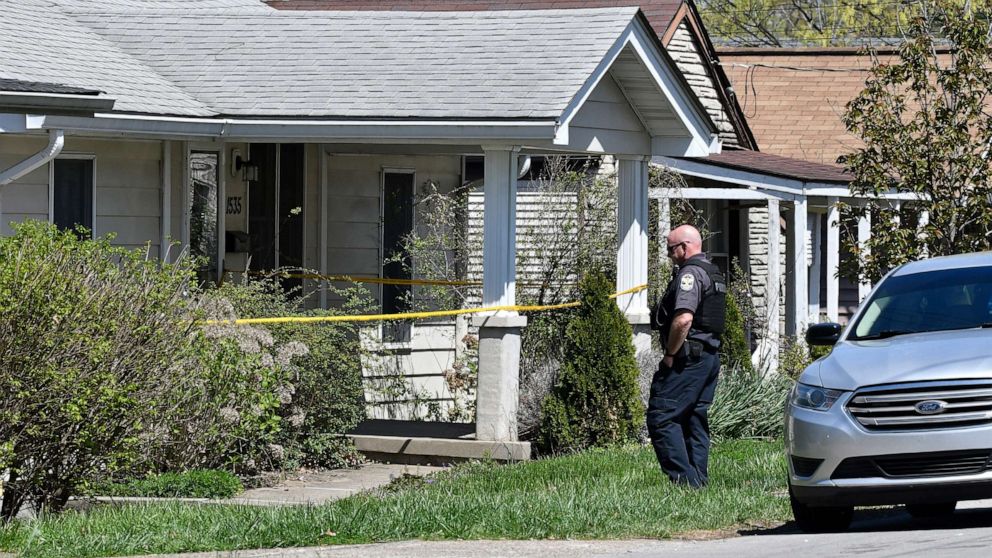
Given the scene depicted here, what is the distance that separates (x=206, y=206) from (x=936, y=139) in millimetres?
7029

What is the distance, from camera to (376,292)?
16516 mm

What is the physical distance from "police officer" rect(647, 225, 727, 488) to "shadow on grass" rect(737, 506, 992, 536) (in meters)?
1.05

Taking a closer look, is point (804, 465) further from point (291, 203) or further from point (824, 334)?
point (291, 203)

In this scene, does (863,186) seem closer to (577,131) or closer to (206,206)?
(577,131)

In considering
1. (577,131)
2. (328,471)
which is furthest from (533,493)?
(577,131)

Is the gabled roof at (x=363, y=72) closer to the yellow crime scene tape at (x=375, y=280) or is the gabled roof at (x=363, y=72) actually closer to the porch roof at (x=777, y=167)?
the yellow crime scene tape at (x=375, y=280)

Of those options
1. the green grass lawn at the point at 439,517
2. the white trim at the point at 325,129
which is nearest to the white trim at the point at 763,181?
the white trim at the point at 325,129

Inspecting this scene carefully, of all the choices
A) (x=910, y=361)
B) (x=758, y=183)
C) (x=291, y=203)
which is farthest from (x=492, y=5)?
(x=910, y=361)

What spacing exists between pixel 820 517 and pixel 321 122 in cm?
582

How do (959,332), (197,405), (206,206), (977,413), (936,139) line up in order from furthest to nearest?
(936,139) < (206,206) < (197,405) < (959,332) < (977,413)

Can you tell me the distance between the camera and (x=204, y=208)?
14562 millimetres

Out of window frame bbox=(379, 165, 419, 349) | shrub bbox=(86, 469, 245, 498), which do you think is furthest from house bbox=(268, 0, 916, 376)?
shrub bbox=(86, 469, 245, 498)

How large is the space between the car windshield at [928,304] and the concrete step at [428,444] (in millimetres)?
4026

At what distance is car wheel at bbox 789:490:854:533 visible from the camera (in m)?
8.91
